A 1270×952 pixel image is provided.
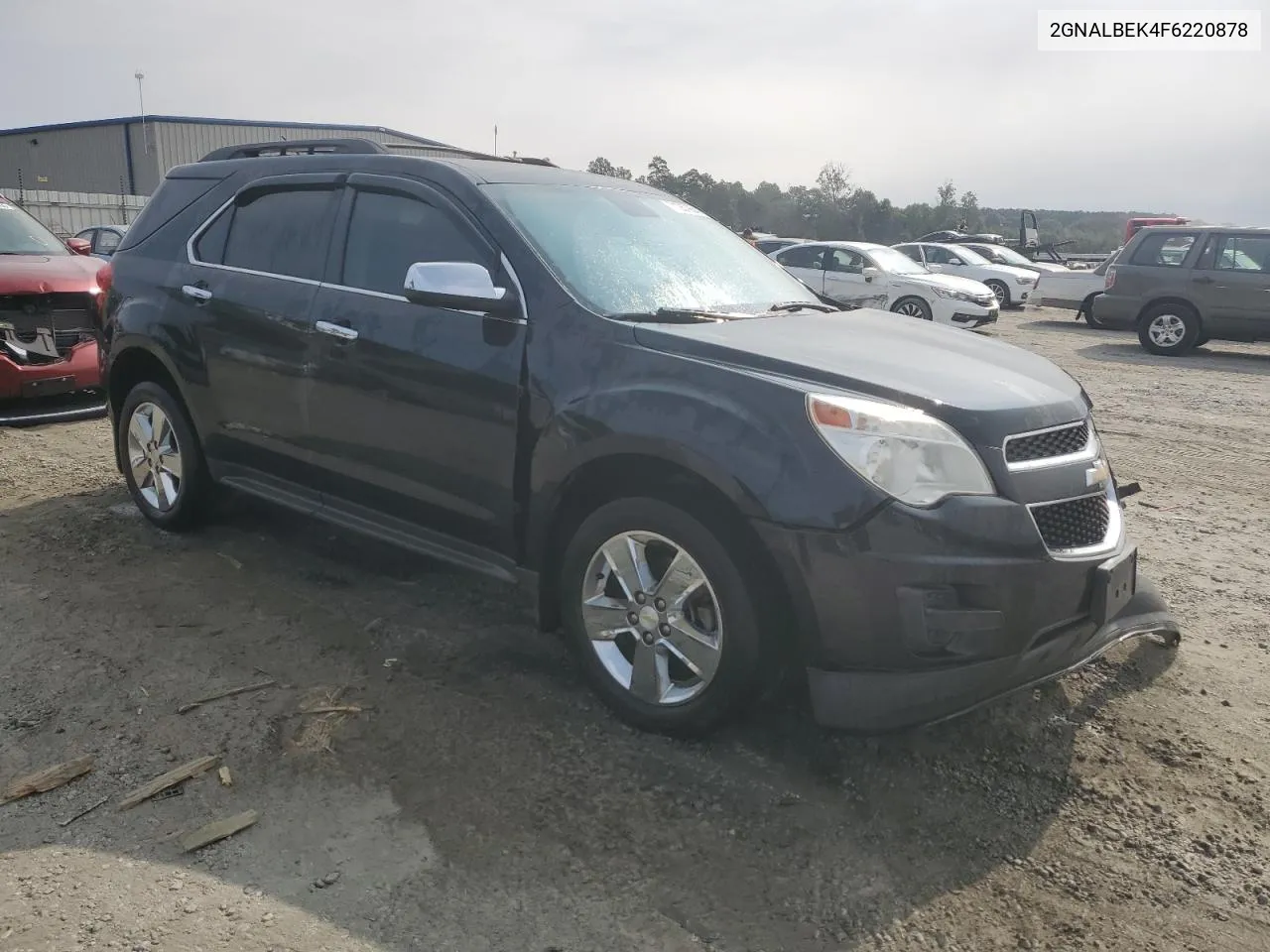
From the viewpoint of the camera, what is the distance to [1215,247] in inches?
539

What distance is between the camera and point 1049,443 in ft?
10.2

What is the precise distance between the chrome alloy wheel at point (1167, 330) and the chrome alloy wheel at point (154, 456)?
1312 centimetres


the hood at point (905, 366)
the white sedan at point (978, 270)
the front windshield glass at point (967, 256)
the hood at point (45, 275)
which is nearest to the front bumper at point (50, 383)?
the hood at point (45, 275)

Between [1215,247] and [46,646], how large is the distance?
14.5 metres

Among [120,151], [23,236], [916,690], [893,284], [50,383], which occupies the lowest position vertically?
[916,690]

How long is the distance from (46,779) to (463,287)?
2004 millimetres

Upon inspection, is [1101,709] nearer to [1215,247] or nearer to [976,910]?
[976,910]

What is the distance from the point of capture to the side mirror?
3514 mm

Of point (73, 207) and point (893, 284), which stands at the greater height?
point (73, 207)

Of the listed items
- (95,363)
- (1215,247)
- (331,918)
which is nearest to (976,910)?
(331,918)

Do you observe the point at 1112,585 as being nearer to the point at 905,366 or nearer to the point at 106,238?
the point at 905,366

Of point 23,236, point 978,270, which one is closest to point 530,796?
point 23,236

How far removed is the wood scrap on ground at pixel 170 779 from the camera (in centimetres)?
295

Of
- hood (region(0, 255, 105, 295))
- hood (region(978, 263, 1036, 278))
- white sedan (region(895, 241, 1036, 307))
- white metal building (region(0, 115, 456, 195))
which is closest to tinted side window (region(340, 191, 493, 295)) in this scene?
hood (region(0, 255, 105, 295))
